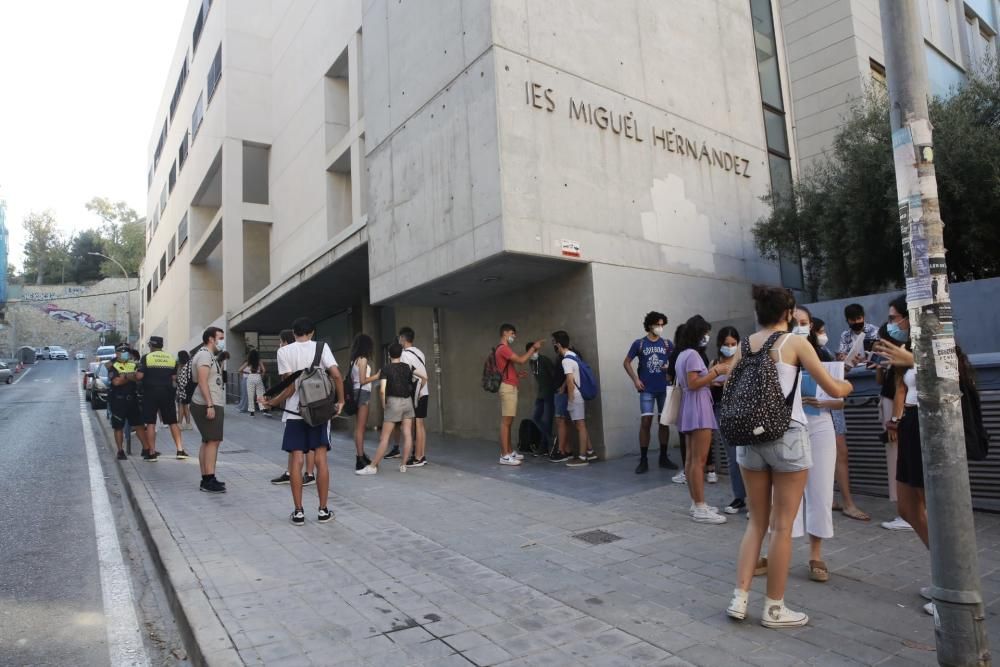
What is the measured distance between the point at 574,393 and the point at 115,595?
216 inches

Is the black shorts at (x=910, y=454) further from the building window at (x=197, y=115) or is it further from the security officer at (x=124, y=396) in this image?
the building window at (x=197, y=115)

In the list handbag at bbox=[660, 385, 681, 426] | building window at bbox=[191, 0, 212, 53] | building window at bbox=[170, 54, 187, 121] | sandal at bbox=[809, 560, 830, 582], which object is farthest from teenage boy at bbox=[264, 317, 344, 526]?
building window at bbox=[170, 54, 187, 121]

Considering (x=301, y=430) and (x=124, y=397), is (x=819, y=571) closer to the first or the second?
(x=301, y=430)

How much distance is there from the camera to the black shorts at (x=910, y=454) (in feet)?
12.6

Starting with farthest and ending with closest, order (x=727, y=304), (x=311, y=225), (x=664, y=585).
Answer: (x=311, y=225)
(x=727, y=304)
(x=664, y=585)

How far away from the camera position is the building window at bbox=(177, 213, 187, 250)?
110ft

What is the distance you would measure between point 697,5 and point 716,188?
11.5 feet

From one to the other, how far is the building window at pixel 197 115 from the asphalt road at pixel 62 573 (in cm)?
2434

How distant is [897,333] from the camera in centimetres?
467

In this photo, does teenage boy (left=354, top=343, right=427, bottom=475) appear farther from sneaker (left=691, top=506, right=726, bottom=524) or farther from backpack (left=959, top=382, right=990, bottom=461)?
backpack (left=959, top=382, right=990, bottom=461)

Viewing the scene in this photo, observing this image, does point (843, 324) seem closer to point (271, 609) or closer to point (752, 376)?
point (752, 376)

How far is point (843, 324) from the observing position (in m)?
10.0

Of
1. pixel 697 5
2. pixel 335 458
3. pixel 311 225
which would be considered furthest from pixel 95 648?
pixel 311 225

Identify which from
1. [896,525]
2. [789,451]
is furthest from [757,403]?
[896,525]
